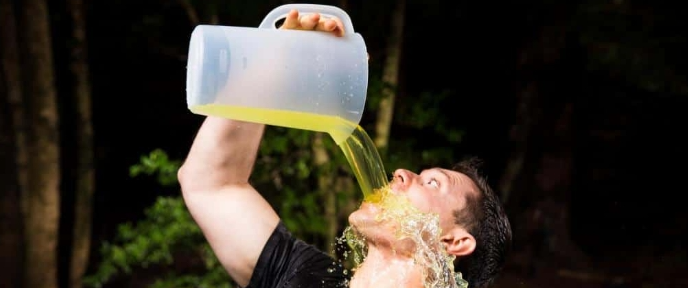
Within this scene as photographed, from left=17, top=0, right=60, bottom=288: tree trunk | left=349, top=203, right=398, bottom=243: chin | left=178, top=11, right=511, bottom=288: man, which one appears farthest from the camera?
left=17, top=0, right=60, bottom=288: tree trunk

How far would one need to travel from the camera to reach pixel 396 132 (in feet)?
14.9

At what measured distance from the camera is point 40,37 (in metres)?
4.53

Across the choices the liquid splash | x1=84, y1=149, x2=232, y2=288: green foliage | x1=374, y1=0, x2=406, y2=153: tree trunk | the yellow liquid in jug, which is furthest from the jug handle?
x1=84, y1=149, x2=232, y2=288: green foliage

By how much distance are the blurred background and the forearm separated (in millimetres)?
1469

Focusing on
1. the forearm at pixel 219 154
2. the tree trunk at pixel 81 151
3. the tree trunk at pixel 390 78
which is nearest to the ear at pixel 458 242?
the forearm at pixel 219 154

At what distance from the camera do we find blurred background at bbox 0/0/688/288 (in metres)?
4.18

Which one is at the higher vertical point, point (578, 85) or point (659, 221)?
point (578, 85)

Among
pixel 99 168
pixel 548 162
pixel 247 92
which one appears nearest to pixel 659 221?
pixel 548 162

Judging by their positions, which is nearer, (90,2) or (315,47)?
(315,47)

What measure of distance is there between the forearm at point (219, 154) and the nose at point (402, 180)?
398mm

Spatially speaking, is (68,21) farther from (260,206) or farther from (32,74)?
(260,206)

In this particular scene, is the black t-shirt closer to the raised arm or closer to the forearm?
the raised arm

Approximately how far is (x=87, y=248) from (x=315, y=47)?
12.7 ft

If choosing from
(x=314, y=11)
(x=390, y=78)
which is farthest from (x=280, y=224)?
(x=390, y=78)
